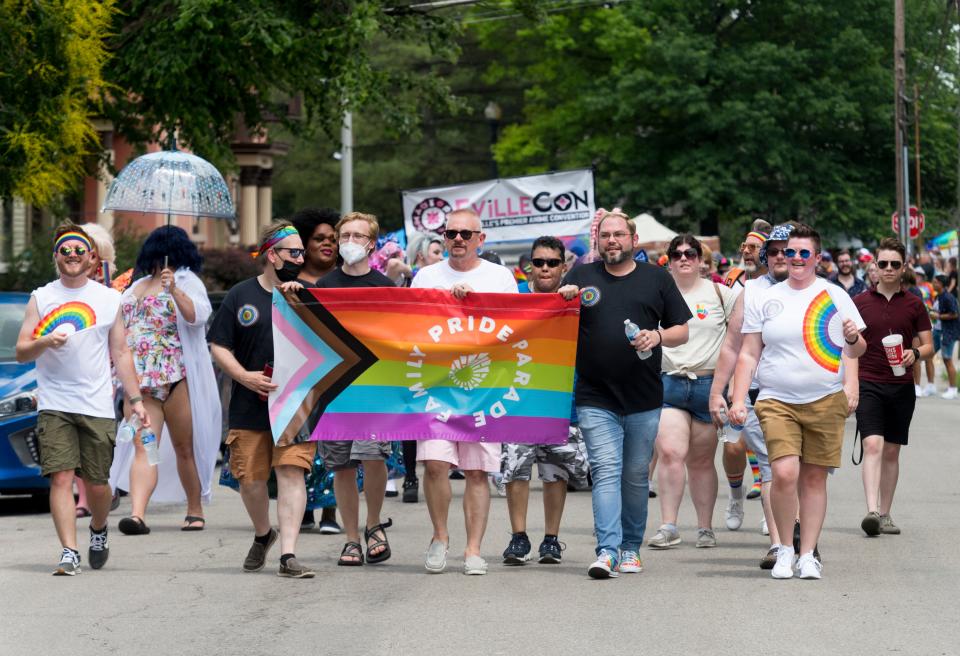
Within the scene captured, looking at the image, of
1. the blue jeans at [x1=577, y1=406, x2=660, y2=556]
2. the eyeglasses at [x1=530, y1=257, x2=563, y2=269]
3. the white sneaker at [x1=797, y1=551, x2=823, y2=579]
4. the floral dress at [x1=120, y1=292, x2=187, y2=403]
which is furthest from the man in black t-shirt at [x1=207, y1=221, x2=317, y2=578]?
the white sneaker at [x1=797, y1=551, x2=823, y2=579]

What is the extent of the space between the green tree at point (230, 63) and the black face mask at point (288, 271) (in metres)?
10.8

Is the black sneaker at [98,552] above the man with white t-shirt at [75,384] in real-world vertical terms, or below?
below

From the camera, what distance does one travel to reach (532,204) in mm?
24859

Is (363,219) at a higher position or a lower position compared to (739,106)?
lower

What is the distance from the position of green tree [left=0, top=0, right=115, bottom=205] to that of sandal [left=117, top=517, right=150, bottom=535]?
742 cm

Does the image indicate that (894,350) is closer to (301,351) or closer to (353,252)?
(353,252)

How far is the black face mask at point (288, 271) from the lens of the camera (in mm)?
9648

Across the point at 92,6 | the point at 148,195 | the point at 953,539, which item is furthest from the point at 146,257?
the point at 92,6

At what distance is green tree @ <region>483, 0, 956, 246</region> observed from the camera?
47875 mm

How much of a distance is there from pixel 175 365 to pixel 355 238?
2569mm

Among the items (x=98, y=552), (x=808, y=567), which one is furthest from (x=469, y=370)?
(x=98, y=552)

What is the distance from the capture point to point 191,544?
10.9m

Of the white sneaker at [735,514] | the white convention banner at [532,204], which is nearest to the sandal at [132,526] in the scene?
the white sneaker at [735,514]

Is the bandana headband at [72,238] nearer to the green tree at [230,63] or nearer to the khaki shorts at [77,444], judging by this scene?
the khaki shorts at [77,444]
